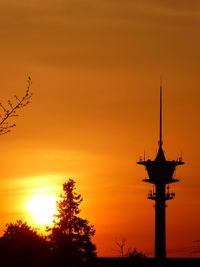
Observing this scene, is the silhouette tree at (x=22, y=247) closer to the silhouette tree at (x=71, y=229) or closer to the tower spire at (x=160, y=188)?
the silhouette tree at (x=71, y=229)

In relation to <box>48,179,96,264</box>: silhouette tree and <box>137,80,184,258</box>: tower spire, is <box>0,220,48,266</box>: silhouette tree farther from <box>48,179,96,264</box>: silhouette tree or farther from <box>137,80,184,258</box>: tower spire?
<box>137,80,184,258</box>: tower spire

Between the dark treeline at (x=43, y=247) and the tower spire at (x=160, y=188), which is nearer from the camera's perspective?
the dark treeline at (x=43, y=247)

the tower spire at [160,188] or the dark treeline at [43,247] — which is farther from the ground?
the tower spire at [160,188]

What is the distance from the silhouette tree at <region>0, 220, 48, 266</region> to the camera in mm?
86562

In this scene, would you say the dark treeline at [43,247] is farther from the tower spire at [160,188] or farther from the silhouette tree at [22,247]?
the tower spire at [160,188]

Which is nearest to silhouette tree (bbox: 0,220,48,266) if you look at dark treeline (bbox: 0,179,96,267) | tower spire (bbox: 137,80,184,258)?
dark treeline (bbox: 0,179,96,267)

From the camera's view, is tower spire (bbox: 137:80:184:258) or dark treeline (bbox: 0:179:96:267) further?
tower spire (bbox: 137:80:184:258)

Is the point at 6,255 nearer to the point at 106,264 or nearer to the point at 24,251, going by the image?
the point at 24,251

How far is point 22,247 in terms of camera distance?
92875 mm

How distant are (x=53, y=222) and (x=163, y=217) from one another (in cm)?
3381

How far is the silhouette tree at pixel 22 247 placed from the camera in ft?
284

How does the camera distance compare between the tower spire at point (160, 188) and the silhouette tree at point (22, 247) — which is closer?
the silhouette tree at point (22, 247)

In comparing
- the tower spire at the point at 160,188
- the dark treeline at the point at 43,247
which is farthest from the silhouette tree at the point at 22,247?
the tower spire at the point at 160,188

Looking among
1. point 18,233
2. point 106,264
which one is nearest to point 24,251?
point 18,233
